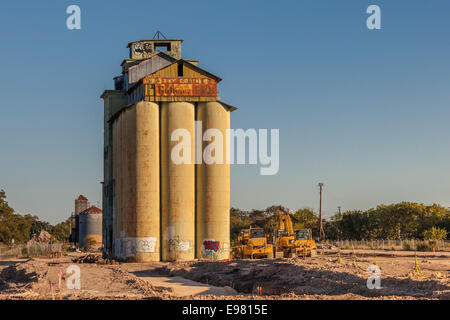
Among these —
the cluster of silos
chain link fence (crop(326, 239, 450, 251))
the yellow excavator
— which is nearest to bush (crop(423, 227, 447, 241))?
chain link fence (crop(326, 239, 450, 251))

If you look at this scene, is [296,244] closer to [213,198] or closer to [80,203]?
[213,198]

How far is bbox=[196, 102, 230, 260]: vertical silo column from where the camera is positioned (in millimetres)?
58344

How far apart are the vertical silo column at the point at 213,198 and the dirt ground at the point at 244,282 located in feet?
34.2

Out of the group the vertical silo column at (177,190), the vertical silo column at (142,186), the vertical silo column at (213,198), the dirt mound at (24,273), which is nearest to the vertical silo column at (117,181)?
the vertical silo column at (142,186)

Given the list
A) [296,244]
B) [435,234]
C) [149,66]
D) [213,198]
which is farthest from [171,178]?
[435,234]

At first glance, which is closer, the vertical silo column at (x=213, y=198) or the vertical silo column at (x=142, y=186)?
the vertical silo column at (x=142, y=186)

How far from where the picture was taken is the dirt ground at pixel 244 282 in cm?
2766

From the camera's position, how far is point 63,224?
164m

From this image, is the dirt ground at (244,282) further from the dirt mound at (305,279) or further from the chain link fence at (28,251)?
the chain link fence at (28,251)

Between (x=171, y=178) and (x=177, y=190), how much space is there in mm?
1201

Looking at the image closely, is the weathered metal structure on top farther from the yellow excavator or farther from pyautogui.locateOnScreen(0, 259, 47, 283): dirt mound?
pyautogui.locateOnScreen(0, 259, 47, 283): dirt mound

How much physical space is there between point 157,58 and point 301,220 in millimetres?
46516

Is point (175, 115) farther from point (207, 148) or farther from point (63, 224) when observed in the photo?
point (63, 224)

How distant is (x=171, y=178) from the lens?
190 ft
